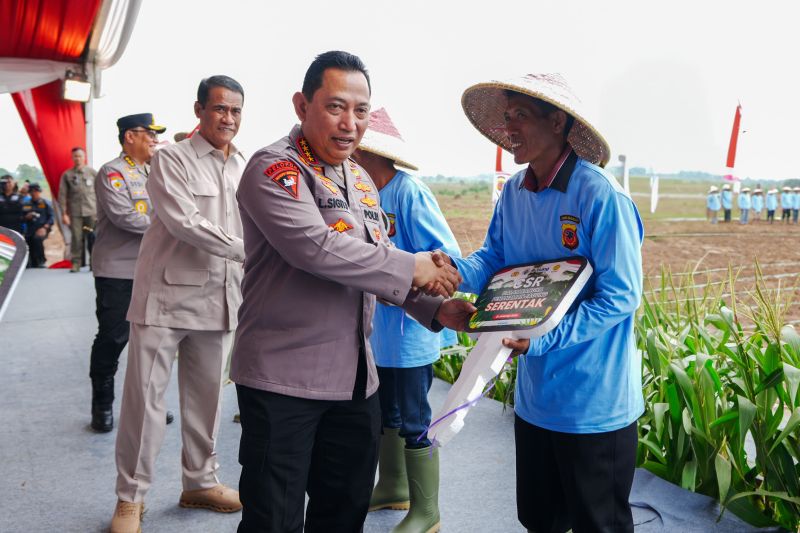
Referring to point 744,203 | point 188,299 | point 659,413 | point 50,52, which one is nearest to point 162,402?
point 188,299

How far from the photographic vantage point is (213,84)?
229 cm

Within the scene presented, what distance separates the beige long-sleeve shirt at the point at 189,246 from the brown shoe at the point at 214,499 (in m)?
0.61

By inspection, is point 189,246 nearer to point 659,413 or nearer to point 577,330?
point 577,330

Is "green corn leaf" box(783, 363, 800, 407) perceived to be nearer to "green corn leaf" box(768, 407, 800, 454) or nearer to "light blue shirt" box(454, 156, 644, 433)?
"green corn leaf" box(768, 407, 800, 454)

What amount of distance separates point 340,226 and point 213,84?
111 centimetres

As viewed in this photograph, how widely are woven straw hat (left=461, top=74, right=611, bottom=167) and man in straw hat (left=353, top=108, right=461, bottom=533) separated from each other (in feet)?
1.55

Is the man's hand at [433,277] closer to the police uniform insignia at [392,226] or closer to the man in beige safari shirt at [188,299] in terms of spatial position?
the police uniform insignia at [392,226]

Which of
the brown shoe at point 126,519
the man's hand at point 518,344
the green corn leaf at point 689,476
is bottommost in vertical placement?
the brown shoe at point 126,519

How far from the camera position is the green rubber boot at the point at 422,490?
7.20 ft

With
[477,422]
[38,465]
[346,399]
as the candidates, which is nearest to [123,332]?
[38,465]

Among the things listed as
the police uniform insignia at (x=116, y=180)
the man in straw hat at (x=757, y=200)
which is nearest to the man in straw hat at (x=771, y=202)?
the man in straw hat at (x=757, y=200)

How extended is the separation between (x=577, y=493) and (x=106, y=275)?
240 cm

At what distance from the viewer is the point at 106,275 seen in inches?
120

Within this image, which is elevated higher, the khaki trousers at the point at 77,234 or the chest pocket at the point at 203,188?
the chest pocket at the point at 203,188
